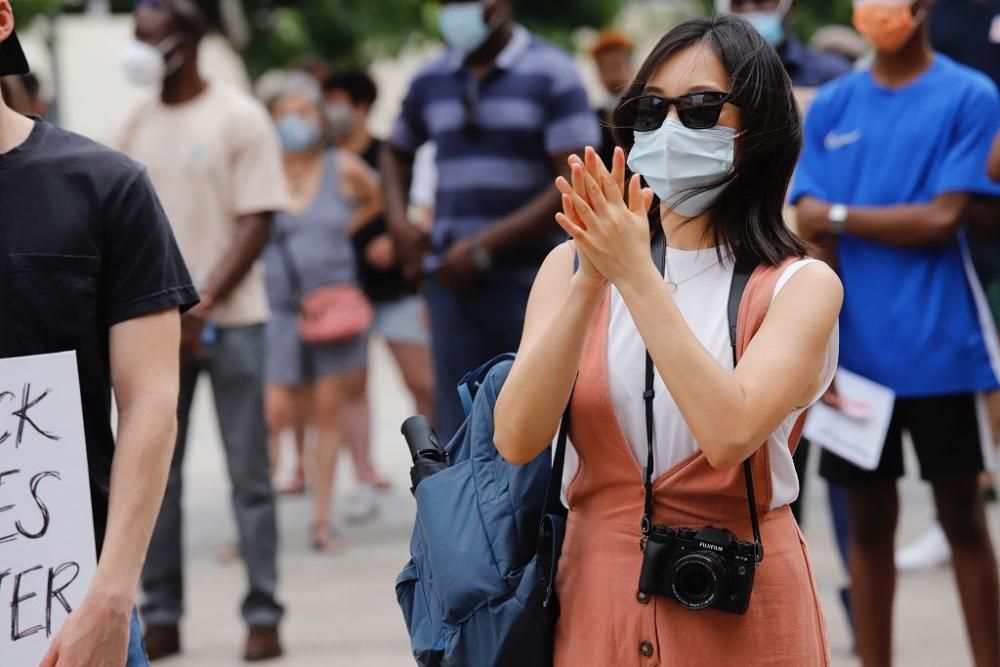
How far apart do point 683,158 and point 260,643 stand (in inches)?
146

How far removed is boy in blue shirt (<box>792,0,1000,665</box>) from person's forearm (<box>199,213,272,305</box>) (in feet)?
7.18

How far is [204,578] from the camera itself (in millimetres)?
7594

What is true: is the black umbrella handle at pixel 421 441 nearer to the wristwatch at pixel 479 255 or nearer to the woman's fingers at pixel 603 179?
the woman's fingers at pixel 603 179

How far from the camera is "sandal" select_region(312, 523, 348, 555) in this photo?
7.93 meters

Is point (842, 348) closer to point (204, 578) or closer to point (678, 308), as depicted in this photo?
point (678, 308)

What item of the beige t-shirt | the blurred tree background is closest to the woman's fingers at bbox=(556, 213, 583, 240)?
the beige t-shirt

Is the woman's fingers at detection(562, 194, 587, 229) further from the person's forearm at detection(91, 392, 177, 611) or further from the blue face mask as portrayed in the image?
the blue face mask

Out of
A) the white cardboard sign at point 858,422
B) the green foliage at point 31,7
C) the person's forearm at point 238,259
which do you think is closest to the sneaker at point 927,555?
the white cardboard sign at point 858,422

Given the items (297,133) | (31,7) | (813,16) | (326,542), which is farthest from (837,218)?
(813,16)

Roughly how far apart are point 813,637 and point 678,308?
2.08ft

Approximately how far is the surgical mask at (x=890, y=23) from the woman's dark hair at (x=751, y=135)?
206 centimetres

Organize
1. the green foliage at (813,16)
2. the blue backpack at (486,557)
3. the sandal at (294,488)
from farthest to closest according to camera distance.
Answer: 1. the green foliage at (813,16)
2. the sandal at (294,488)
3. the blue backpack at (486,557)

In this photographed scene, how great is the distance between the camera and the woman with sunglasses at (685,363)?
2.60 metres

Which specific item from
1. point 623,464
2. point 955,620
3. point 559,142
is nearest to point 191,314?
point 559,142
